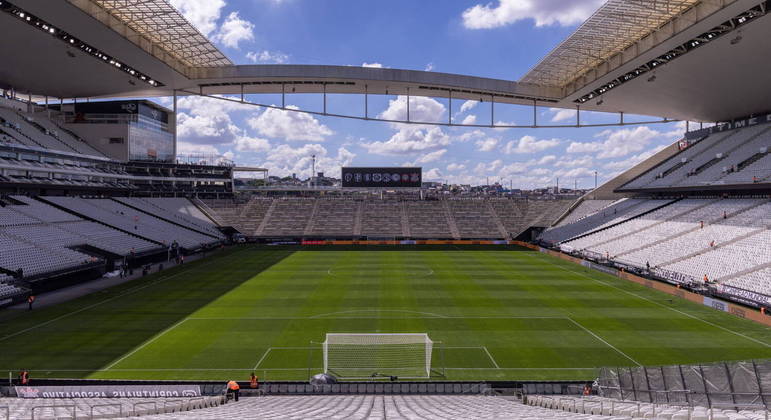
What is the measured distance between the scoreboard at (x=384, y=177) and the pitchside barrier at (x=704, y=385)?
2147 inches

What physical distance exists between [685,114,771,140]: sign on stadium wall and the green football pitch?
28976mm

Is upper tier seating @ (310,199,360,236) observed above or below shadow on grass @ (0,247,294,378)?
above

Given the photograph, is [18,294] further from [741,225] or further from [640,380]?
[741,225]

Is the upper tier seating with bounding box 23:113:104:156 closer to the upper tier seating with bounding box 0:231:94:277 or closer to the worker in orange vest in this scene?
the upper tier seating with bounding box 0:231:94:277

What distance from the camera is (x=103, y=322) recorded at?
2381 cm

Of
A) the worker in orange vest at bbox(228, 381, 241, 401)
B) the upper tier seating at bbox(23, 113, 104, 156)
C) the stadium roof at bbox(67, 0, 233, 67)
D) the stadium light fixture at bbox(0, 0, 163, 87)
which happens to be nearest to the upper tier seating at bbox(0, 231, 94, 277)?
the stadium light fixture at bbox(0, 0, 163, 87)

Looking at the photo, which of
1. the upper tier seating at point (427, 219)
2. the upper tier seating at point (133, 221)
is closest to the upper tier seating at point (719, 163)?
the upper tier seating at point (427, 219)

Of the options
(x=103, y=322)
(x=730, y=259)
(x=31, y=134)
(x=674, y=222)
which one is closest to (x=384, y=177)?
(x=674, y=222)

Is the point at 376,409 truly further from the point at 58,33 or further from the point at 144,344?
the point at 58,33

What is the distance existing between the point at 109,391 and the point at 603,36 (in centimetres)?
3701

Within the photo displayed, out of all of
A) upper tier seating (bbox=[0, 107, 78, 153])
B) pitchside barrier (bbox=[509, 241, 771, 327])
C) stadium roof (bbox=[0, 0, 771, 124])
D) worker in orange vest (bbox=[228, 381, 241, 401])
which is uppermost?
stadium roof (bbox=[0, 0, 771, 124])

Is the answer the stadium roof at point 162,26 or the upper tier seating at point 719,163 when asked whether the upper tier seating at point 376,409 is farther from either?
the upper tier seating at point 719,163

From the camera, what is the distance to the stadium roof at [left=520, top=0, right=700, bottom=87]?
1145 inches

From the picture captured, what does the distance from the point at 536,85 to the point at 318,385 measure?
4015 cm
